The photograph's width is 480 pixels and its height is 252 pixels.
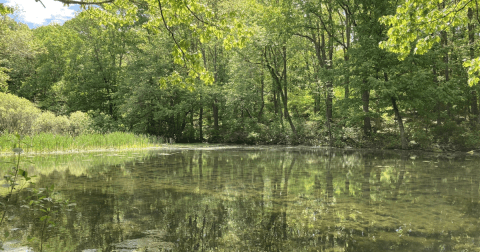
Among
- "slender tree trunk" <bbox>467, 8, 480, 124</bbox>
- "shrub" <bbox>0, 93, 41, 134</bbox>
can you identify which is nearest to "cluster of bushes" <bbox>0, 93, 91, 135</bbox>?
"shrub" <bbox>0, 93, 41, 134</bbox>

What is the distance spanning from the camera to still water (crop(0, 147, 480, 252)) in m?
3.55

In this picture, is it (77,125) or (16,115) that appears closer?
(16,115)

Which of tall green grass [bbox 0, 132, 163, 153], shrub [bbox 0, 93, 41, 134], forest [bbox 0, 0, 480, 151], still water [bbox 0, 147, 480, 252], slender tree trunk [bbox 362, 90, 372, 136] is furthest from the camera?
slender tree trunk [bbox 362, 90, 372, 136]

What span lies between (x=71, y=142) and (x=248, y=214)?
13.9 meters

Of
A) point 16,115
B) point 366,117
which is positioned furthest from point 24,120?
point 366,117

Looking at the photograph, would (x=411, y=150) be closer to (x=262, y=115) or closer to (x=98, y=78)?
(x=262, y=115)

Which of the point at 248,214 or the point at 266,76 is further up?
the point at 266,76

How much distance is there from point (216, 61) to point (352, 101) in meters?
17.2

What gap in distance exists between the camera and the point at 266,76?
27344 mm

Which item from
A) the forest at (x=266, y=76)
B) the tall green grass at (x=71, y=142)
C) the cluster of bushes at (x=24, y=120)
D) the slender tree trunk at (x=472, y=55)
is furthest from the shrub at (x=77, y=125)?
the slender tree trunk at (x=472, y=55)

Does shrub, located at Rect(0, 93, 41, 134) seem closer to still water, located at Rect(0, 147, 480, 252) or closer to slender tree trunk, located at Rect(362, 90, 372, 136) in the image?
still water, located at Rect(0, 147, 480, 252)

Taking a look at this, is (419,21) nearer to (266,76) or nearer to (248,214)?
(248,214)

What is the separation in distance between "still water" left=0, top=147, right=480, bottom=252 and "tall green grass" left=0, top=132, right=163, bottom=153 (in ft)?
22.1

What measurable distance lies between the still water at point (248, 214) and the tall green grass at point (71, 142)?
265 inches
